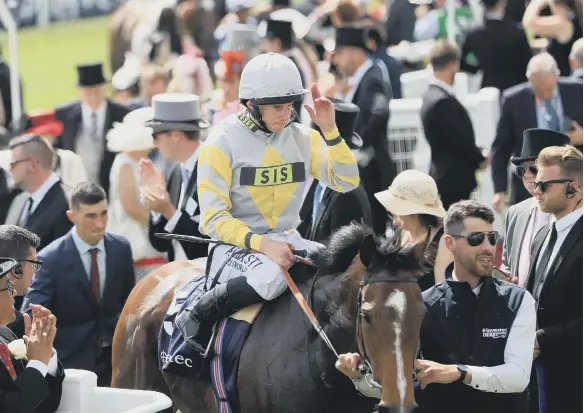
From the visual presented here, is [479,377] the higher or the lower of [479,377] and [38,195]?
the lower

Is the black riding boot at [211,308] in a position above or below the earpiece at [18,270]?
below

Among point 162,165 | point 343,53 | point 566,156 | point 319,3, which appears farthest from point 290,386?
point 319,3

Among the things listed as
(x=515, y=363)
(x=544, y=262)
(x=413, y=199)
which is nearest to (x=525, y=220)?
(x=544, y=262)

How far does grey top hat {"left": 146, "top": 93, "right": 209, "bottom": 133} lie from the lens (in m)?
9.55

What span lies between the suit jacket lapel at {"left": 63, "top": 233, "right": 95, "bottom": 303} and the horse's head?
10.2 ft

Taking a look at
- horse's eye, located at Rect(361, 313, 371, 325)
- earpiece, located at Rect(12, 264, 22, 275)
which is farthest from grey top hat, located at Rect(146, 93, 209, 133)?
horse's eye, located at Rect(361, 313, 371, 325)

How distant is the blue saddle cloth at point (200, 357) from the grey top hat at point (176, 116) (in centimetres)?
201

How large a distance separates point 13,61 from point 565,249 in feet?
30.0

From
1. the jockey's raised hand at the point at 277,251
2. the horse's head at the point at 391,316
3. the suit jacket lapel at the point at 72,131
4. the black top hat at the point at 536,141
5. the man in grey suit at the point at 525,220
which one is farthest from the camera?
the suit jacket lapel at the point at 72,131

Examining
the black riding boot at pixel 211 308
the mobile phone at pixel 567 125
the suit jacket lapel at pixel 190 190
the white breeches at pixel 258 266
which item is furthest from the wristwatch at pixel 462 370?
the mobile phone at pixel 567 125

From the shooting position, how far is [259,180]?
7.11 m

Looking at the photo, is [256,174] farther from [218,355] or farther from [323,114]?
[218,355]

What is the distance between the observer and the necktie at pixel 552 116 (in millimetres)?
11672

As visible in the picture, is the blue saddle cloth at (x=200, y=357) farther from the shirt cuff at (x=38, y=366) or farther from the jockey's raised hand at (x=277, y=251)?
the shirt cuff at (x=38, y=366)
